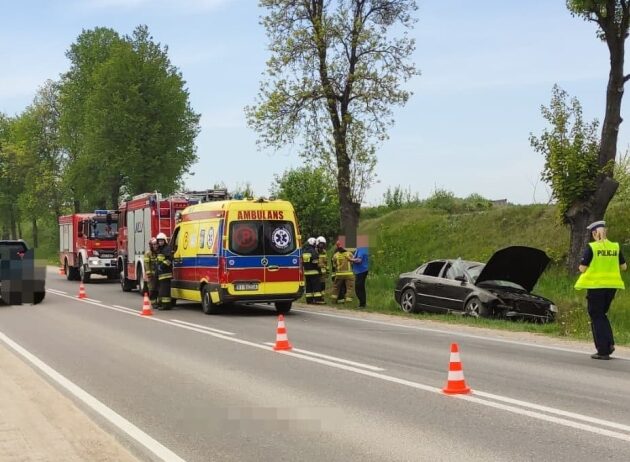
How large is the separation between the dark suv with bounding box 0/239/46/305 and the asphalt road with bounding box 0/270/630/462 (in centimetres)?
648

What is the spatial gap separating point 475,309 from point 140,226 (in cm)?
1241

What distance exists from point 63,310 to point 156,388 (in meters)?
11.9

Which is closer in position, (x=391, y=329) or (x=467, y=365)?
(x=467, y=365)

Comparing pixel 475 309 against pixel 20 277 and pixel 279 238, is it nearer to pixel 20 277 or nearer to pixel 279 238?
pixel 279 238

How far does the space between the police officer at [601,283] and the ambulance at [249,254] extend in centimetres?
806

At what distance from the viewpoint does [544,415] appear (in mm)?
7062

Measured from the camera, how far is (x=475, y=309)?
16422 mm

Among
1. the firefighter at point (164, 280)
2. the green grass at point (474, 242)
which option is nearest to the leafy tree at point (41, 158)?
the green grass at point (474, 242)

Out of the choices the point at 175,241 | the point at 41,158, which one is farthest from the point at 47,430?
the point at 41,158

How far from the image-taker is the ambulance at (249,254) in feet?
55.9

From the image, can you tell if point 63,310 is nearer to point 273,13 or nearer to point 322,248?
point 322,248

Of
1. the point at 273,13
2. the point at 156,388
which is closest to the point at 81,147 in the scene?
the point at 273,13

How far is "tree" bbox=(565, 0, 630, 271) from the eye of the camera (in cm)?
1999

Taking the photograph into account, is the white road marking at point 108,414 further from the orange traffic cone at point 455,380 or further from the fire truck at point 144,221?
the fire truck at point 144,221
